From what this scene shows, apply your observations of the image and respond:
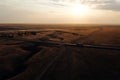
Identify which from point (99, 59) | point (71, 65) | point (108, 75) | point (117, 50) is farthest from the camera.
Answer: point (117, 50)

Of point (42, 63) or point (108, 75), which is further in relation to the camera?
point (42, 63)

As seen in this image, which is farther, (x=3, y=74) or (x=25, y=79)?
(x=3, y=74)

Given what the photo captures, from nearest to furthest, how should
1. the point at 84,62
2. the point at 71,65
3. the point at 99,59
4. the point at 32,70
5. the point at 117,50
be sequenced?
1. the point at 32,70
2. the point at 71,65
3. the point at 84,62
4. the point at 99,59
5. the point at 117,50

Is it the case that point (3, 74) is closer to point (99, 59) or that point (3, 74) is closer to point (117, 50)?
point (99, 59)

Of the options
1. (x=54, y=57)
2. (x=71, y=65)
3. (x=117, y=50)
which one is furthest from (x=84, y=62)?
(x=117, y=50)

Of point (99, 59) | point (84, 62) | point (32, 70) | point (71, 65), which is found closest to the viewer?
point (32, 70)

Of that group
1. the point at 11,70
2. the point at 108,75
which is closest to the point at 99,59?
the point at 108,75

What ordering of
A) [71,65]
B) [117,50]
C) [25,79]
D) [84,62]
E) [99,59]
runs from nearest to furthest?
[25,79], [71,65], [84,62], [99,59], [117,50]

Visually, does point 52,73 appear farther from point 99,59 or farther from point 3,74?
point 99,59

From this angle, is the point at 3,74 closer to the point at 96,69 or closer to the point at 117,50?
the point at 96,69
